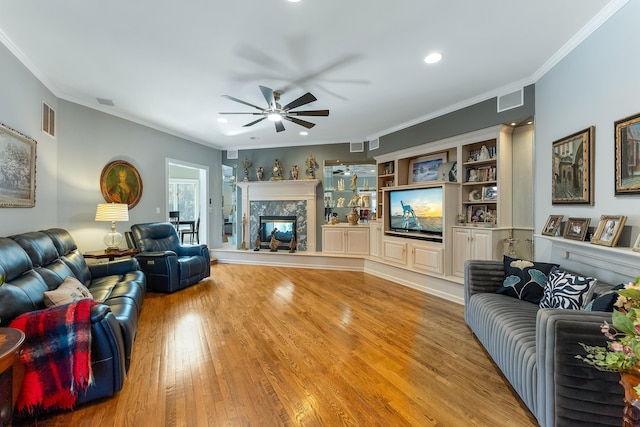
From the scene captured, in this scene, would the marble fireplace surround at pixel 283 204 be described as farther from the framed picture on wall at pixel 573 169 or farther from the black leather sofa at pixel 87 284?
the framed picture on wall at pixel 573 169

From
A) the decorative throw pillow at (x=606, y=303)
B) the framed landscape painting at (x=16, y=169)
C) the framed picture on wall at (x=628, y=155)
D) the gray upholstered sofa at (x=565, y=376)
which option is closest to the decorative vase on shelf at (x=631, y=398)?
the gray upholstered sofa at (x=565, y=376)

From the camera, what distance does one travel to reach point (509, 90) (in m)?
3.41

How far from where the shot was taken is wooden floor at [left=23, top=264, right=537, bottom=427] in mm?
1742

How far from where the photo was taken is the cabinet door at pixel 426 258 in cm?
415

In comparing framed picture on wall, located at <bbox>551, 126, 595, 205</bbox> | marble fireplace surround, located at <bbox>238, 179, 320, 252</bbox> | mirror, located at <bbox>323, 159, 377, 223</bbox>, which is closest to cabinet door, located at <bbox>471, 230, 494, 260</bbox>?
framed picture on wall, located at <bbox>551, 126, 595, 205</bbox>

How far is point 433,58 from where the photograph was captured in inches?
109

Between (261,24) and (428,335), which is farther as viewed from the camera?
(428,335)

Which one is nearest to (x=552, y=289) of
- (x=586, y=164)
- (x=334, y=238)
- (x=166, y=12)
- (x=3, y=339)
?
(x=586, y=164)

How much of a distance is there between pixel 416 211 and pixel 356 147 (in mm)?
2242

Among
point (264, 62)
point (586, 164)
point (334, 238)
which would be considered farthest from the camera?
point (334, 238)

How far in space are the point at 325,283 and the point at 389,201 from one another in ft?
6.50

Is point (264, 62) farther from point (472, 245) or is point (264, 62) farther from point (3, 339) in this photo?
point (472, 245)

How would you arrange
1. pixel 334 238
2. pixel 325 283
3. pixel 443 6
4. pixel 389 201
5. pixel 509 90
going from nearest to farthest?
pixel 443 6
pixel 509 90
pixel 325 283
pixel 389 201
pixel 334 238

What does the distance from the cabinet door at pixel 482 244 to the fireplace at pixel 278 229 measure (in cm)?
381
